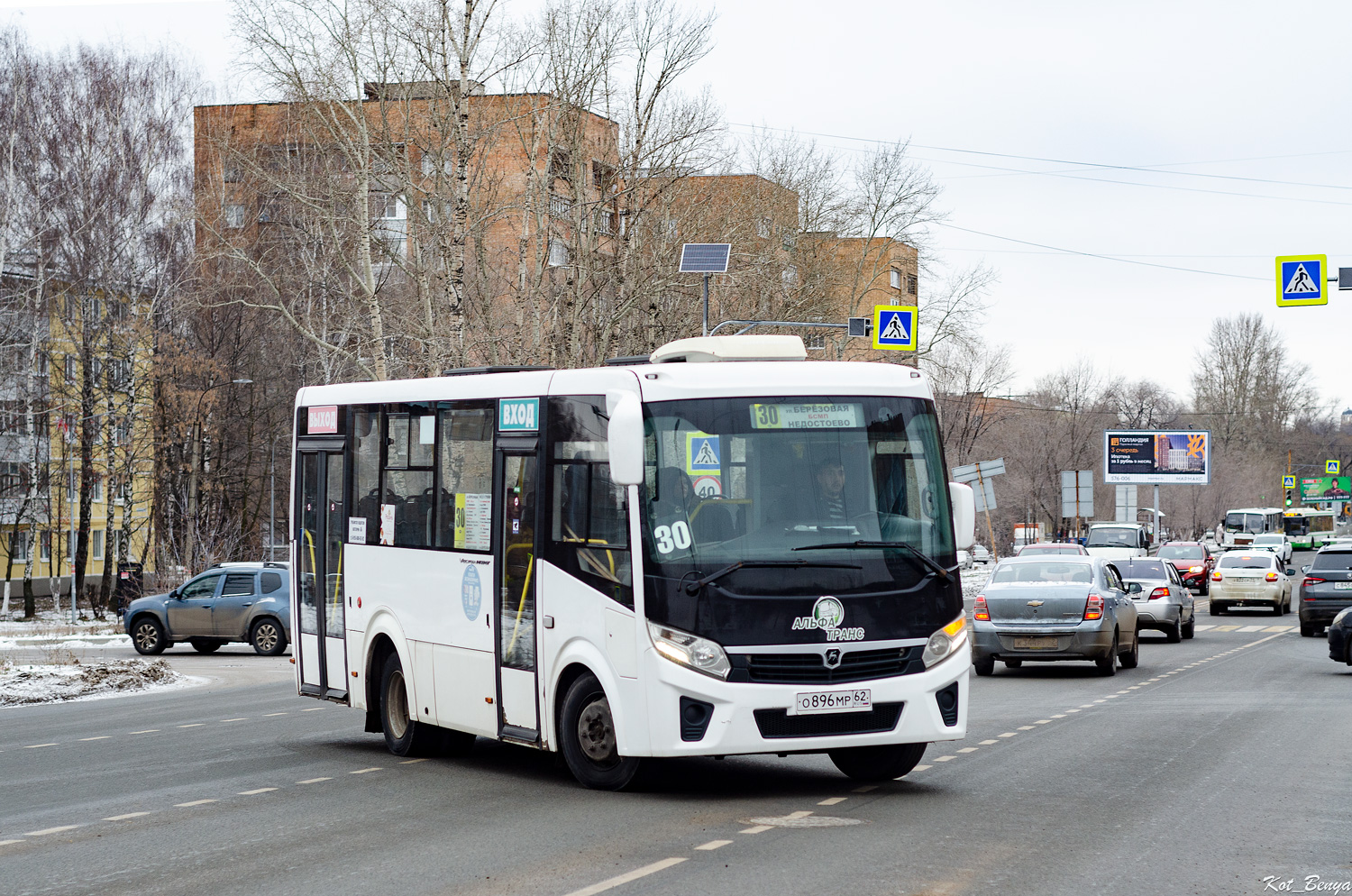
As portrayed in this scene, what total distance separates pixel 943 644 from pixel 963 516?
883 mm

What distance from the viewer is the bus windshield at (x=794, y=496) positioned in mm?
10023

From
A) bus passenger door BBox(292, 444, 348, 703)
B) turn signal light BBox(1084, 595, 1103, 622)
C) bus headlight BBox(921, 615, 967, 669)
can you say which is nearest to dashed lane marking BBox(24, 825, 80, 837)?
bus passenger door BBox(292, 444, 348, 703)

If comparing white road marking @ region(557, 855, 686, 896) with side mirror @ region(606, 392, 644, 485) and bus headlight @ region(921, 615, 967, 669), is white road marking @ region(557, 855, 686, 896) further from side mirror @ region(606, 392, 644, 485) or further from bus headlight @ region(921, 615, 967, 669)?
bus headlight @ region(921, 615, 967, 669)

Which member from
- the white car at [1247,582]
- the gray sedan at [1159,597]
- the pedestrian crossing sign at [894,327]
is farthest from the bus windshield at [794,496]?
the white car at [1247,582]

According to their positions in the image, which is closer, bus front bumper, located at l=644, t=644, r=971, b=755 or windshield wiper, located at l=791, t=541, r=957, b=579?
bus front bumper, located at l=644, t=644, r=971, b=755

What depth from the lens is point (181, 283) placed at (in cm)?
4728

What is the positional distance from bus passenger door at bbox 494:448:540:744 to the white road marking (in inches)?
119

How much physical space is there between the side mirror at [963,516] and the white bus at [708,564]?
2 centimetres

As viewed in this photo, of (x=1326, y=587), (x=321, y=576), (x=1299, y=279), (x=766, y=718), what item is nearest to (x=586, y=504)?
(x=766, y=718)

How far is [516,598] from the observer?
11.2 metres

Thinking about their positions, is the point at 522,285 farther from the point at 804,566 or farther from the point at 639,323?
the point at 804,566

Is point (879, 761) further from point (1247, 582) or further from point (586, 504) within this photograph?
point (1247, 582)

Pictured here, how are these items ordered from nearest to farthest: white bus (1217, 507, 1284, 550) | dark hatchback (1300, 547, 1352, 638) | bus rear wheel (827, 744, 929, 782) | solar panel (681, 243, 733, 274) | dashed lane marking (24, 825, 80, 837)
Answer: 1. dashed lane marking (24, 825, 80, 837)
2. bus rear wheel (827, 744, 929, 782)
3. dark hatchback (1300, 547, 1352, 638)
4. solar panel (681, 243, 733, 274)
5. white bus (1217, 507, 1284, 550)

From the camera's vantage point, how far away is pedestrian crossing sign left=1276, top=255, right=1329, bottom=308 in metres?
24.9
